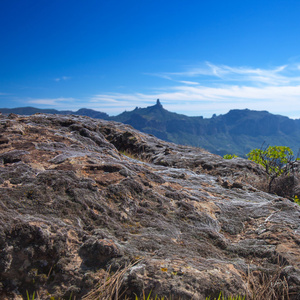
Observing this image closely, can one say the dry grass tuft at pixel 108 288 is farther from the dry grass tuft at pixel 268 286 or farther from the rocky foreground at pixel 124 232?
the dry grass tuft at pixel 268 286

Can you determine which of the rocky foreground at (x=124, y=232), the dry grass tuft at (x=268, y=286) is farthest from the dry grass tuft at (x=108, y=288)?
the dry grass tuft at (x=268, y=286)

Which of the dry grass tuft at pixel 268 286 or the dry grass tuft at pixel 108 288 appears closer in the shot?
the dry grass tuft at pixel 108 288

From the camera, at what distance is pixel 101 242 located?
3.23m

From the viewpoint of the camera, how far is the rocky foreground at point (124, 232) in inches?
113

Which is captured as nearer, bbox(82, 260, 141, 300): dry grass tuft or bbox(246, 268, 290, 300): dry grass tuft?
bbox(82, 260, 141, 300): dry grass tuft

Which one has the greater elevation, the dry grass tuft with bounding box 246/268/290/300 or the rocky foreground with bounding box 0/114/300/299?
the rocky foreground with bounding box 0/114/300/299

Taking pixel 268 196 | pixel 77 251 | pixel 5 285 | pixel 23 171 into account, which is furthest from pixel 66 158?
pixel 268 196

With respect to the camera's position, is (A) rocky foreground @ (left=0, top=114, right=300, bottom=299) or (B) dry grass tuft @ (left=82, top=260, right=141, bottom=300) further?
(A) rocky foreground @ (left=0, top=114, right=300, bottom=299)

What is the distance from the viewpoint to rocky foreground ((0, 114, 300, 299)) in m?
2.87

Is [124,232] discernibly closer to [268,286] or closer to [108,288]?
[108,288]

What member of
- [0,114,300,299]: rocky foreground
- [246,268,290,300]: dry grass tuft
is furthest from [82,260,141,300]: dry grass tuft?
[246,268,290,300]: dry grass tuft

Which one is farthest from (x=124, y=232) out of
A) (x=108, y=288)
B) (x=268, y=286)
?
(x=268, y=286)

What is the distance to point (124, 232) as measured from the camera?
371cm

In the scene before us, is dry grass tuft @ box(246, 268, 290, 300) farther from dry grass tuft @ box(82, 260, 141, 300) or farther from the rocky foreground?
dry grass tuft @ box(82, 260, 141, 300)
